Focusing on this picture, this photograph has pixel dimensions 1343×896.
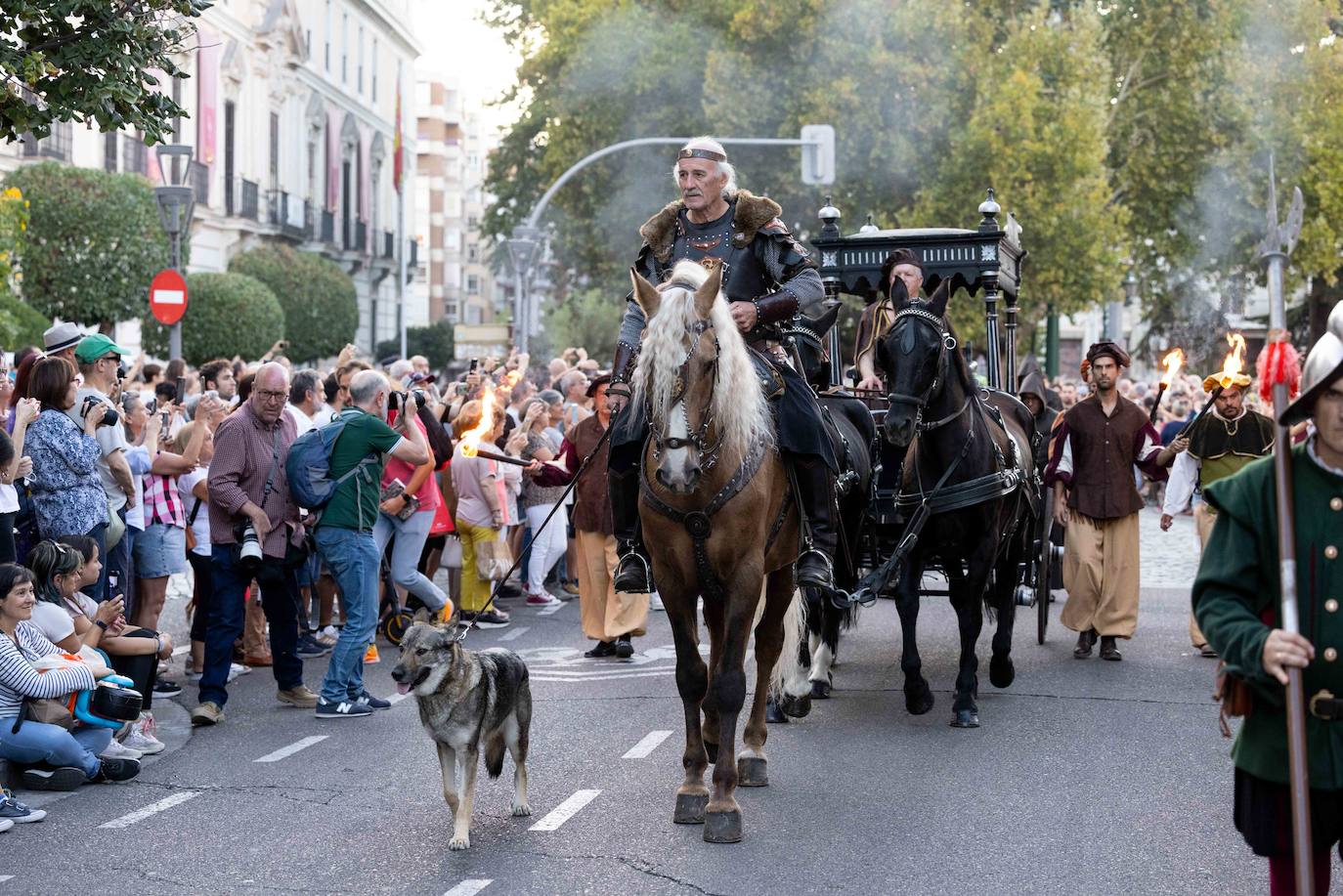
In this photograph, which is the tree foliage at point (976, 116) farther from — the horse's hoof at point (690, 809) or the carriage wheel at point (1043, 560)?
the horse's hoof at point (690, 809)

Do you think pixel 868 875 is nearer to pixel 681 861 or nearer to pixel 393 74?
pixel 681 861

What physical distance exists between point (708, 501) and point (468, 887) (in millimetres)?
1868

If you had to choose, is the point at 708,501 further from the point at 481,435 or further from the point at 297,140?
the point at 297,140

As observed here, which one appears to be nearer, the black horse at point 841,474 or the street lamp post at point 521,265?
the black horse at point 841,474

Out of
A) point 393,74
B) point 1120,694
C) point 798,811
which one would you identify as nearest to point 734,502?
point 798,811

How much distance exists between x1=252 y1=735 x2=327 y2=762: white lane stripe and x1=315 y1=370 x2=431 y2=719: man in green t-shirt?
0.67m

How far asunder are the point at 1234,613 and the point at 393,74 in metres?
62.4

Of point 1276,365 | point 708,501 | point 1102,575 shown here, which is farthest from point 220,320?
point 1276,365

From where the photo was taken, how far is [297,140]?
171 ft

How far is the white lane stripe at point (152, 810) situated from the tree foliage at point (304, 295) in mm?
35781

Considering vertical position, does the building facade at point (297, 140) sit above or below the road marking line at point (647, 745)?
above

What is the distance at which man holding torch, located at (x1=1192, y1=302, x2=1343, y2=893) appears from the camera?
14.2 ft

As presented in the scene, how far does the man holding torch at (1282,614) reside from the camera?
171 inches

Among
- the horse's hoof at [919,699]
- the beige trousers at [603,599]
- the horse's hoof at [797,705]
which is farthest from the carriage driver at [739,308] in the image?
the beige trousers at [603,599]
